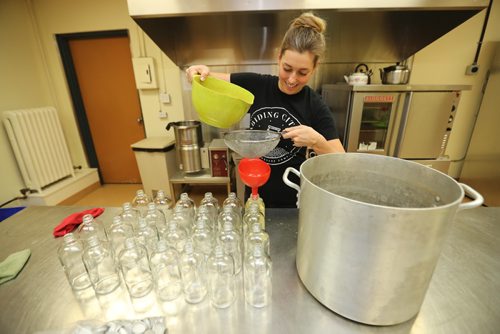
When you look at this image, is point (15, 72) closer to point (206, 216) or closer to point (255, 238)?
point (206, 216)

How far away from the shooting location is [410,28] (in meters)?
1.76

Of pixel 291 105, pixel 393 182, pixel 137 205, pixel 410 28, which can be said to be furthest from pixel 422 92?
pixel 137 205

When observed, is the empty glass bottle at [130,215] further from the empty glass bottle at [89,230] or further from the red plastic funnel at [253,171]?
the red plastic funnel at [253,171]

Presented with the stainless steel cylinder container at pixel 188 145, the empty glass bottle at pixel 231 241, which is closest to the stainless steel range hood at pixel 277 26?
the stainless steel cylinder container at pixel 188 145

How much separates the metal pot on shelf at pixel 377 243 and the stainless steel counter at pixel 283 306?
0.04 meters

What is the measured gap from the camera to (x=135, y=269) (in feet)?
2.12

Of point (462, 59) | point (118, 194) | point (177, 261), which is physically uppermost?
point (462, 59)

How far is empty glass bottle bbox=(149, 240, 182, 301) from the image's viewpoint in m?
0.59

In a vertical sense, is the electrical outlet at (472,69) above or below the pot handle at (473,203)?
above

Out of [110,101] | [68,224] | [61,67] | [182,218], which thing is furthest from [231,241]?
[61,67]

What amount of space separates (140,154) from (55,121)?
1.19 metres

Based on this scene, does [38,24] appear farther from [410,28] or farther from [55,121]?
[410,28]

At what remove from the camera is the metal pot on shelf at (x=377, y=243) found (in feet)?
1.32

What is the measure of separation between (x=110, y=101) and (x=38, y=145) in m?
0.91
